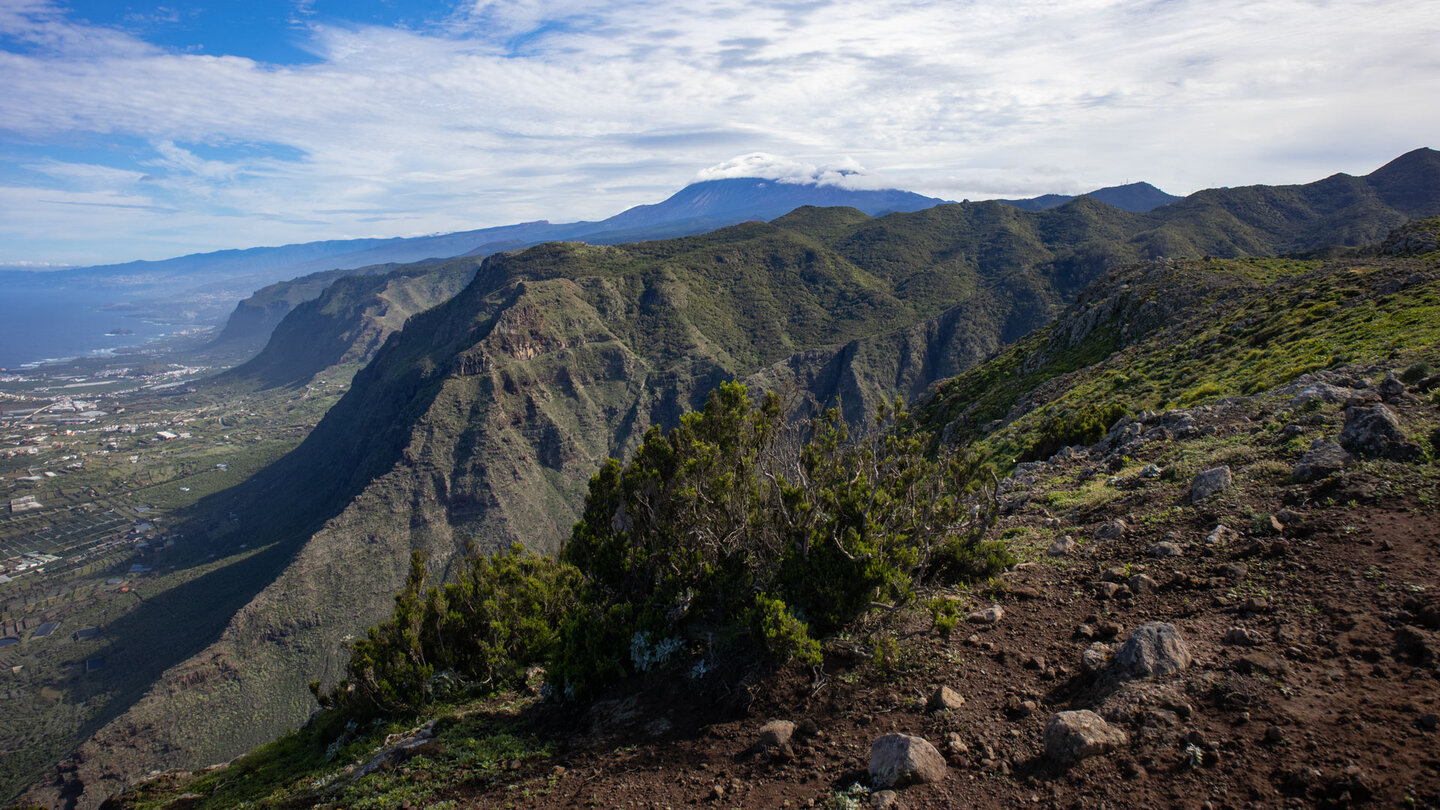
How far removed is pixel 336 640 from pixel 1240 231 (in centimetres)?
16851

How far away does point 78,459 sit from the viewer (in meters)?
153

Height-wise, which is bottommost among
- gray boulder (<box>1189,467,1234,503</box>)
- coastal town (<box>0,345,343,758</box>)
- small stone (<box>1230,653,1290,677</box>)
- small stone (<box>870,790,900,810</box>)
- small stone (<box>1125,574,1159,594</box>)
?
coastal town (<box>0,345,343,758</box>)

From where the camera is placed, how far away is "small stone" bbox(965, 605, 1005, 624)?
870cm

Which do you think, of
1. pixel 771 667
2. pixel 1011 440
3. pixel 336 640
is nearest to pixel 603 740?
pixel 771 667

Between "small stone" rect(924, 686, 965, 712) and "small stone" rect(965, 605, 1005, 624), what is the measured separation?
1.77 m

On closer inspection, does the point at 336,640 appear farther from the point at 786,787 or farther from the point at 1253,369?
the point at 1253,369

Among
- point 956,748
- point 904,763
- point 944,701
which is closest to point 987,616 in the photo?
point 944,701

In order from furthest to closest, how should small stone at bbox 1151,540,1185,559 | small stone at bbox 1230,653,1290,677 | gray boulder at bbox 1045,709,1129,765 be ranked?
small stone at bbox 1151,540,1185,559
small stone at bbox 1230,653,1290,677
gray boulder at bbox 1045,709,1129,765

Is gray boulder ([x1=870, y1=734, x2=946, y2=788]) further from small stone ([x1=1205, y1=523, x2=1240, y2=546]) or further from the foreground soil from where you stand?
small stone ([x1=1205, y1=523, x2=1240, y2=546])

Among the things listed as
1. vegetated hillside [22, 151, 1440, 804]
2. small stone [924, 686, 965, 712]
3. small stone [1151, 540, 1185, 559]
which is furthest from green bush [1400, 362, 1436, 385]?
vegetated hillside [22, 151, 1440, 804]

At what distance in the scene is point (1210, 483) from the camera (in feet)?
32.8

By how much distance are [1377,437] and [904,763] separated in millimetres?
9109

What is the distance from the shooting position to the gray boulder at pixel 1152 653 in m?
6.25

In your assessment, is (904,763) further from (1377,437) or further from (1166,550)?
(1377,437)
